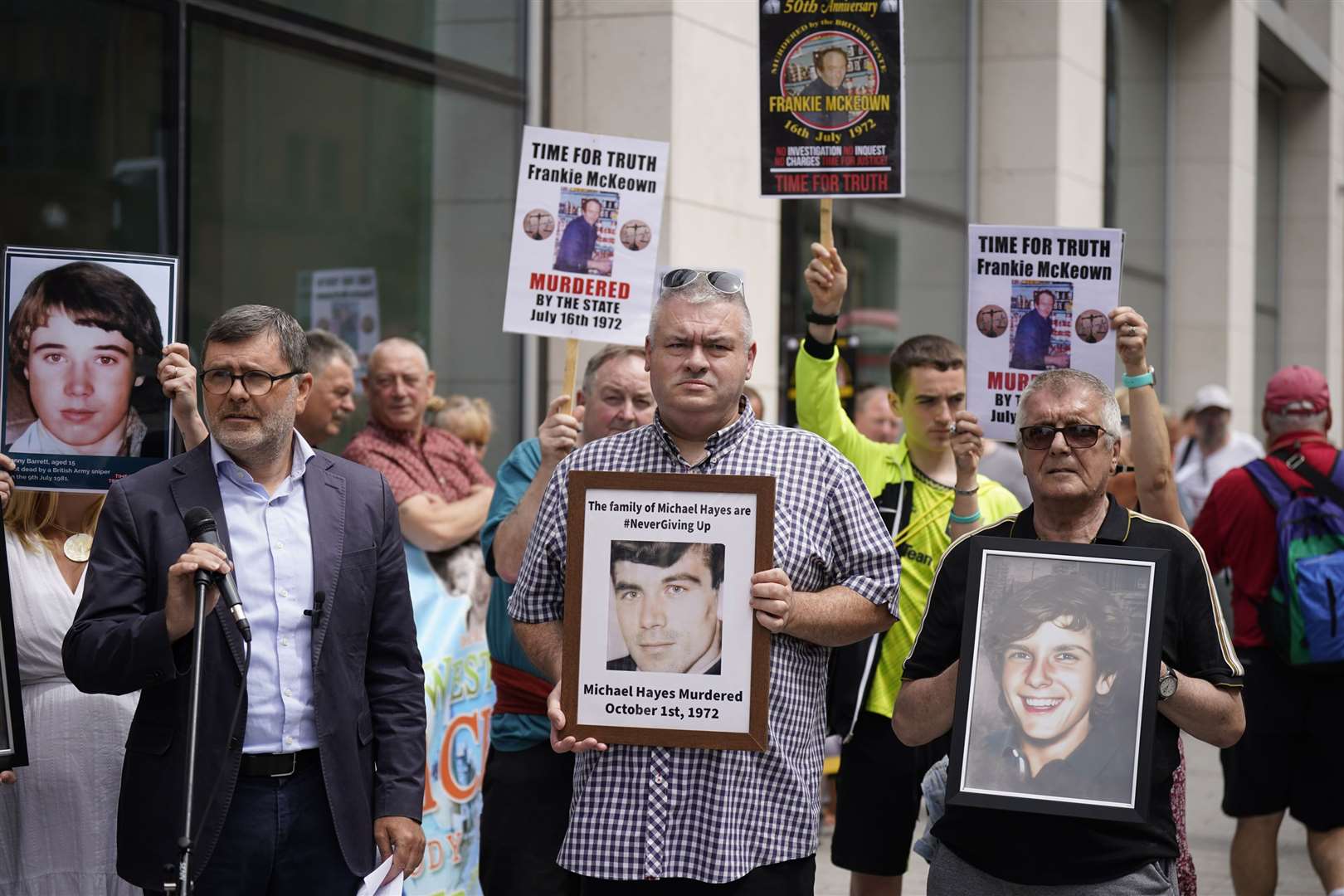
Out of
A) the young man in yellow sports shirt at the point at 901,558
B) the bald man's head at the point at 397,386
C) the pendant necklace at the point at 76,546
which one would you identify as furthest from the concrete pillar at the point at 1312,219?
the pendant necklace at the point at 76,546

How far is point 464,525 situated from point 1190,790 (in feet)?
20.0

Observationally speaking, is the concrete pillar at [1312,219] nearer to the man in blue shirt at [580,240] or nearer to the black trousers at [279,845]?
the man in blue shirt at [580,240]

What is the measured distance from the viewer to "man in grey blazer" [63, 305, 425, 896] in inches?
148

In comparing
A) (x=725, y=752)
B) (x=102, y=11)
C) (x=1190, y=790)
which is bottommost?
(x=1190, y=790)

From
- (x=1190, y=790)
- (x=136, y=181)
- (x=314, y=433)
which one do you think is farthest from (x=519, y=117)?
(x=1190, y=790)

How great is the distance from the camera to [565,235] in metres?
5.47

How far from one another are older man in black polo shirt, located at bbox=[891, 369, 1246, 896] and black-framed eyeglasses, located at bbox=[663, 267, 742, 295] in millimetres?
724

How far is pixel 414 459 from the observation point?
668cm

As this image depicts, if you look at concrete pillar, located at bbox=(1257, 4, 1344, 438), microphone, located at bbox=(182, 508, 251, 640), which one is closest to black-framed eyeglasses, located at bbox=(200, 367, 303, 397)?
microphone, located at bbox=(182, 508, 251, 640)

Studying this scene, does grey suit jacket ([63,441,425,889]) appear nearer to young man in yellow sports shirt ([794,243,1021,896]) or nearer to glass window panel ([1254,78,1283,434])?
young man in yellow sports shirt ([794,243,1021,896])

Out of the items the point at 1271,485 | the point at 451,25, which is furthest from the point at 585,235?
the point at 451,25

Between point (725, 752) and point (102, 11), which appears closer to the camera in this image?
point (725, 752)

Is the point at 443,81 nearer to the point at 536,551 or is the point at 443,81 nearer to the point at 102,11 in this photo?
the point at 102,11

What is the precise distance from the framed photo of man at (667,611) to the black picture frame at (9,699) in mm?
1574
